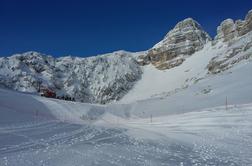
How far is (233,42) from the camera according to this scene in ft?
351

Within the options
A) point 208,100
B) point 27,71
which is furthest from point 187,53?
point 208,100

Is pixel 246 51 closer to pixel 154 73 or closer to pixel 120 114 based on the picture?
pixel 120 114

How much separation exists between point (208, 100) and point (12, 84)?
86568 mm

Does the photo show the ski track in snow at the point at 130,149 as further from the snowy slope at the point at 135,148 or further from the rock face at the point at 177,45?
the rock face at the point at 177,45

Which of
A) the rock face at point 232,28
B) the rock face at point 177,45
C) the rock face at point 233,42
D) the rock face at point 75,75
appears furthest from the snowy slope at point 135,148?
the rock face at point 177,45

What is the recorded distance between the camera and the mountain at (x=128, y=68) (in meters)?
121

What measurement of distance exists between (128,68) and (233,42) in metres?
48.1

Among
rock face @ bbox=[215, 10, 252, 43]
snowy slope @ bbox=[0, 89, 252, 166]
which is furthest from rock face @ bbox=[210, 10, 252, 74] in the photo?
snowy slope @ bbox=[0, 89, 252, 166]

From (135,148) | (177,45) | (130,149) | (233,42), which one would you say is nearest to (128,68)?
(177,45)

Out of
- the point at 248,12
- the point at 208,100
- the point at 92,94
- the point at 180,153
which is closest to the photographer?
the point at 180,153

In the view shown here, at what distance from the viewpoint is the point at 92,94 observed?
129 meters

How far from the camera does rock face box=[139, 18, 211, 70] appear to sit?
470 ft

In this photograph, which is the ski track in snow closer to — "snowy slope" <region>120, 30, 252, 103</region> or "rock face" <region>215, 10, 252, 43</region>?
"snowy slope" <region>120, 30, 252, 103</region>

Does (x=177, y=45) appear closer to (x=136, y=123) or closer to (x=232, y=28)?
(x=232, y=28)
